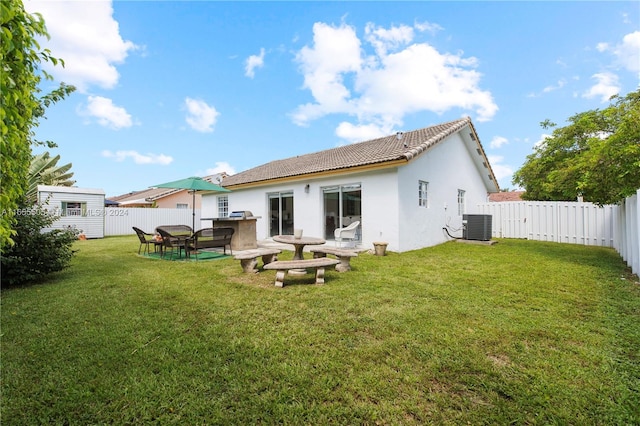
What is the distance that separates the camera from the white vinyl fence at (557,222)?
442 inches

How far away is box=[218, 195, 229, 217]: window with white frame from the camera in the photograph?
1702cm

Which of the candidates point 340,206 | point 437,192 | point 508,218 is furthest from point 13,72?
point 508,218

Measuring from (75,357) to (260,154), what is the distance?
19840mm

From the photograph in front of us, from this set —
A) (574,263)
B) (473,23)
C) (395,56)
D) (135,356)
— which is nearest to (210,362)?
(135,356)

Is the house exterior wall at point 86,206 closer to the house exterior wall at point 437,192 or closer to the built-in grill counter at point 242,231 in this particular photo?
the built-in grill counter at point 242,231

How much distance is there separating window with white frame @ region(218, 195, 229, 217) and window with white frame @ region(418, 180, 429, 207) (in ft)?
37.5

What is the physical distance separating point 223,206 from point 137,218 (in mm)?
8596

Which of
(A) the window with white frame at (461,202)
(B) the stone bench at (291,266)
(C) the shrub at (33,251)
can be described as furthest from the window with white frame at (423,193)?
(C) the shrub at (33,251)

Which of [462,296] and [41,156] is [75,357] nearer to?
[462,296]

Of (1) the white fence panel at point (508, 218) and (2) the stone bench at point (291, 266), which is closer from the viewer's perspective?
(2) the stone bench at point (291, 266)

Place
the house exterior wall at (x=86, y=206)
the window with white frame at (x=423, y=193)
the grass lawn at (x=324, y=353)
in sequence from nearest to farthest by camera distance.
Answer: the grass lawn at (x=324, y=353) → the window with white frame at (x=423, y=193) → the house exterior wall at (x=86, y=206)

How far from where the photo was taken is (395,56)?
13.1m

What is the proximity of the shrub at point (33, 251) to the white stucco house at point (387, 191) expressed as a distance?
785cm

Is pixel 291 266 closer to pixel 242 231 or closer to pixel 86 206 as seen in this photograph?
pixel 242 231
